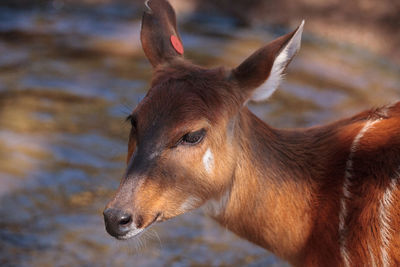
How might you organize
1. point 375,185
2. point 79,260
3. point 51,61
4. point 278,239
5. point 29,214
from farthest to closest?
point 51,61 → point 29,214 → point 79,260 → point 278,239 → point 375,185

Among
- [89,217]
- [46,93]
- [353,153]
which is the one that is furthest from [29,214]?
[353,153]

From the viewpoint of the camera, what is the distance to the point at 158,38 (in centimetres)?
406

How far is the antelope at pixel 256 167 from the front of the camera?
347cm

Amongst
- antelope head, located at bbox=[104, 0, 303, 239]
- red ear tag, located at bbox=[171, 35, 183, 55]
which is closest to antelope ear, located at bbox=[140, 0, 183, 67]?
red ear tag, located at bbox=[171, 35, 183, 55]

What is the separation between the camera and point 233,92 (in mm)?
3662

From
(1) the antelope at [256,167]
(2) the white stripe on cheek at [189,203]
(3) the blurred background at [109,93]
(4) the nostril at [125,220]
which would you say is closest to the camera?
(4) the nostril at [125,220]

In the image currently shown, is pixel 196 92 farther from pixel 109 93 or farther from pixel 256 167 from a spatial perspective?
pixel 109 93

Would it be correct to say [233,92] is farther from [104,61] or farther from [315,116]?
[104,61]

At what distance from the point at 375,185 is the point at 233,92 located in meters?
0.95

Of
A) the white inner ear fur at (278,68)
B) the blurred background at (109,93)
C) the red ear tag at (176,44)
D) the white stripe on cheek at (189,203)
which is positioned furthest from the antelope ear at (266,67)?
the blurred background at (109,93)

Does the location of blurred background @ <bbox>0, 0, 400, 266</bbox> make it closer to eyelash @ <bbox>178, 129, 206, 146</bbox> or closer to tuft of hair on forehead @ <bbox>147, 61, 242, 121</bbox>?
tuft of hair on forehead @ <bbox>147, 61, 242, 121</bbox>

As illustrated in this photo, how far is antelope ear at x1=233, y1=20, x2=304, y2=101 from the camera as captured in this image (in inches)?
135

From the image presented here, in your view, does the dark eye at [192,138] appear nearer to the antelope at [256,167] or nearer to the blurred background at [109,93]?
the antelope at [256,167]

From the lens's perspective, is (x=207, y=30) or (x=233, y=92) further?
(x=207, y=30)
